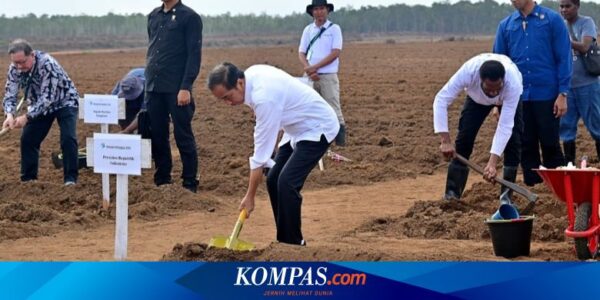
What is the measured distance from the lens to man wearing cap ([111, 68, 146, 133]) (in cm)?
1245

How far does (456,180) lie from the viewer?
33.4ft

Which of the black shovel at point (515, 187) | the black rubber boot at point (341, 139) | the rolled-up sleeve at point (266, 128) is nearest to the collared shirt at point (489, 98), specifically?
the black shovel at point (515, 187)

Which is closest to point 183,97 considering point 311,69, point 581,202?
point 311,69

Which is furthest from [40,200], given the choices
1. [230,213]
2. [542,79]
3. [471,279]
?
[471,279]

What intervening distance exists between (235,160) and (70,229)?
392 centimetres

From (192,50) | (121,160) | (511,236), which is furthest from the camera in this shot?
(192,50)

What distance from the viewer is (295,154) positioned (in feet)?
26.7

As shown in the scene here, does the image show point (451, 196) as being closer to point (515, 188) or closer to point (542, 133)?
point (542, 133)

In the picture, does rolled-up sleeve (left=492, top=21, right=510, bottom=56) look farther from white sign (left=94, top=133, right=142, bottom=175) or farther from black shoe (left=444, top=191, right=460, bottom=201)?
white sign (left=94, top=133, right=142, bottom=175)

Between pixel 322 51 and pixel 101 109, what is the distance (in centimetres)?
306

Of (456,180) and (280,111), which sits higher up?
(280,111)

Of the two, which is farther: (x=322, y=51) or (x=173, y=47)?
(x=322, y=51)

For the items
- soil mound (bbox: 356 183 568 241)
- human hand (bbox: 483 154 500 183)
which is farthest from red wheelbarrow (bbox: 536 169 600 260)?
human hand (bbox: 483 154 500 183)

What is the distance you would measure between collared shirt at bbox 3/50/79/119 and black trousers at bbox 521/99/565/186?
4633 mm
